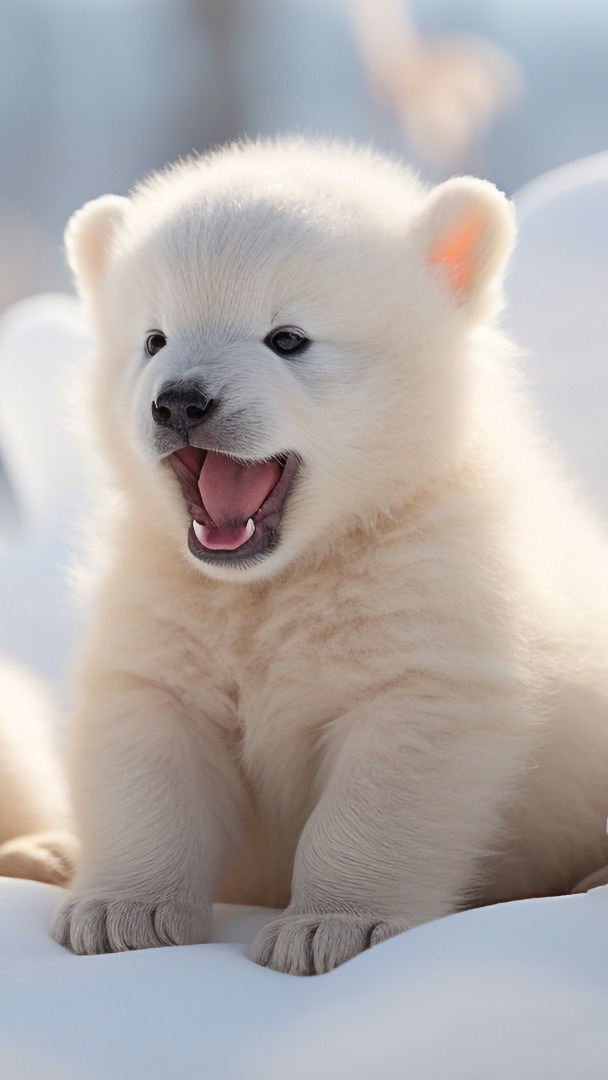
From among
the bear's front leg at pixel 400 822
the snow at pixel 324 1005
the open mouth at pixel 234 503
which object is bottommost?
the snow at pixel 324 1005

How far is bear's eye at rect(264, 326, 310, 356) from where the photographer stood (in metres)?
1.25

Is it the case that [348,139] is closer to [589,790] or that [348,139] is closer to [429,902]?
[589,790]

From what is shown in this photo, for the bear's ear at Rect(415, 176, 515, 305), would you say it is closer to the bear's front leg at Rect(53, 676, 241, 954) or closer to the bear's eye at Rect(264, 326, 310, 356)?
the bear's eye at Rect(264, 326, 310, 356)

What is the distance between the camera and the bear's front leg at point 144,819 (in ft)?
3.62

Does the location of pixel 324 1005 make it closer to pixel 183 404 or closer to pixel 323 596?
pixel 323 596

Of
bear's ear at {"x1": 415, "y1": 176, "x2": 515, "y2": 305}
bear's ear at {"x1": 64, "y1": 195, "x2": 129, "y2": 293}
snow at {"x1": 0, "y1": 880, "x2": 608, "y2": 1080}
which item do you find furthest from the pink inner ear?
snow at {"x1": 0, "y1": 880, "x2": 608, "y2": 1080}

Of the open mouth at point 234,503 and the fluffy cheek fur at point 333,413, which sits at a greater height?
the fluffy cheek fur at point 333,413

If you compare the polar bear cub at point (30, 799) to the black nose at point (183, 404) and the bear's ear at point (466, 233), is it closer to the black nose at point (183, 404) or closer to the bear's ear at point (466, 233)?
the black nose at point (183, 404)

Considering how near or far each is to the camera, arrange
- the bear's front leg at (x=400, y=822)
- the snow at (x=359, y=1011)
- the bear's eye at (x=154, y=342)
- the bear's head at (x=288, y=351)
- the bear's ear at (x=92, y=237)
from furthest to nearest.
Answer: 1. the bear's ear at (x=92, y=237)
2. the bear's eye at (x=154, y=342)
3. the bear's head at (x=288, y=351)
4. the bear's front leg at (x=400, y=822)
5. the snow at (x=359, y=1011)

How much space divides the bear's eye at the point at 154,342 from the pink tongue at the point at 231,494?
0.46 ft

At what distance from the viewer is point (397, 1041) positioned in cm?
77

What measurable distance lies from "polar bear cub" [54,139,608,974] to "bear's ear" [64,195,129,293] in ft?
0.52

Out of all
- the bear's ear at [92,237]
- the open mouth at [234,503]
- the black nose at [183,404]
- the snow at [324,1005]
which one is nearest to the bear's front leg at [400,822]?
the snow at [324,1005]

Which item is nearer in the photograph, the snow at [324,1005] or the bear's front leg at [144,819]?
the snow at [324,1005]
